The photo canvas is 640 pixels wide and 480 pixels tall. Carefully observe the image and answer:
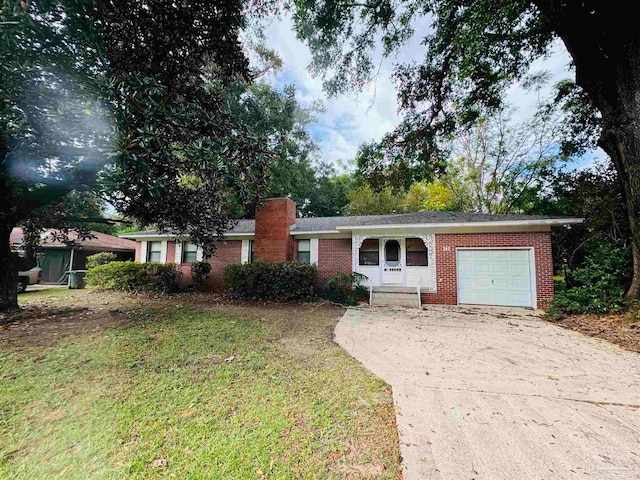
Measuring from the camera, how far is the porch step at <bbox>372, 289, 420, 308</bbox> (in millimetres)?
8898

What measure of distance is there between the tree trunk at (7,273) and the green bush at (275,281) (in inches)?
225

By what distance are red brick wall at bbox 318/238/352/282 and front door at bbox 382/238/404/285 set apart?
1.38 m

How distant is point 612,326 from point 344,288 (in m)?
6.77

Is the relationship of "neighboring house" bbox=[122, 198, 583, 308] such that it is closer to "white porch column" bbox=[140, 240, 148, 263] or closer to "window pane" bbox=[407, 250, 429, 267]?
"window pane" bbox=[407, 250, 429, 267]

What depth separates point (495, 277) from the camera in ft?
28.6

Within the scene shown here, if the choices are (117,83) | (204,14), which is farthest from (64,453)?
(204,14)

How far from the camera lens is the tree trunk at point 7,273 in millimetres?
6492

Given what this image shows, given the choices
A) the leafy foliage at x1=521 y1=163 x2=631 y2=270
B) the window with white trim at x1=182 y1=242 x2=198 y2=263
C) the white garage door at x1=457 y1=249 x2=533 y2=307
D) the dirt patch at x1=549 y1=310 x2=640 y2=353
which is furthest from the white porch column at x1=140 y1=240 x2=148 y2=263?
the leafy foliage at x1=521 y1=163 x2=631 y2=270

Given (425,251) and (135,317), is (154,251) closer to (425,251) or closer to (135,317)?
(135,317)

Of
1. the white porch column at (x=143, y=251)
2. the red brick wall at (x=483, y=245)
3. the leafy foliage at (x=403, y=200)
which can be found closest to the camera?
the red brick wall at (x=483, y=245)

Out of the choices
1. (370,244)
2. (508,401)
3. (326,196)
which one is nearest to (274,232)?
(370,244)

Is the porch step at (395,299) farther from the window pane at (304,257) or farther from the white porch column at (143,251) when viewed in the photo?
the white porch column at (143,251)

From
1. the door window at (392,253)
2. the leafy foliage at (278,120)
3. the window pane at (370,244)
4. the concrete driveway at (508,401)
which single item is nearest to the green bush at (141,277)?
the leafy foliage at (278,120)

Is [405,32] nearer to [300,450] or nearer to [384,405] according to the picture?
[384,405]
